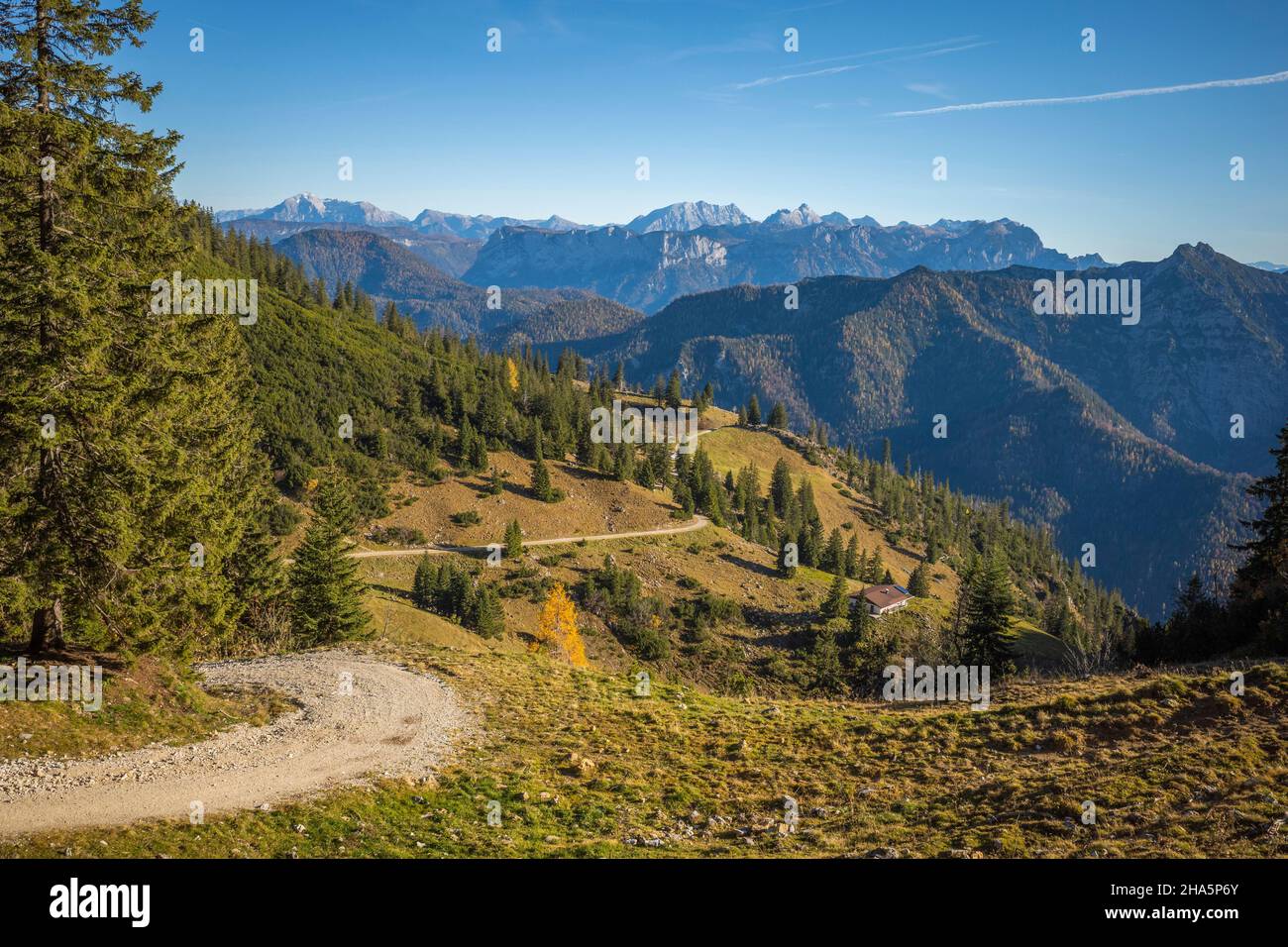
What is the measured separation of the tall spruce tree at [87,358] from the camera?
734 inches

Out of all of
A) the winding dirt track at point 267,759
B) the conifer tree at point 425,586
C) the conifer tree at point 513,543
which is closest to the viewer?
the winding dirt track at point 267,759

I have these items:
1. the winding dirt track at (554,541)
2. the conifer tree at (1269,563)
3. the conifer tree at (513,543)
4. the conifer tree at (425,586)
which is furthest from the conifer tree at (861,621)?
the conifer tree at (425,586)

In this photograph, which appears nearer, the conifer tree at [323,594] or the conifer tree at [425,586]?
the conifer tree at [323,594]

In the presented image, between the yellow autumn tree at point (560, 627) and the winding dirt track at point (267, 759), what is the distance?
1989 inches

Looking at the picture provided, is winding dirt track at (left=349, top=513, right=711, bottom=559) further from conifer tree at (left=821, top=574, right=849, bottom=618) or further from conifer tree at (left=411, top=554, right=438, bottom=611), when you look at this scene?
conifer tree at (left=821, top=574, right=849, bottom=618)

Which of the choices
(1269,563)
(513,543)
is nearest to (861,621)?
(513,543)

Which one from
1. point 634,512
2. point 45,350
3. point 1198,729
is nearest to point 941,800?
point 1198,729

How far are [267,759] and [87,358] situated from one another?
41.3 ft

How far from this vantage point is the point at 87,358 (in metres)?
19.1

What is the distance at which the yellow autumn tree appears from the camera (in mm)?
80375

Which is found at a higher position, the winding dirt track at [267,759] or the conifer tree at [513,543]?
the winding dirt track at [267,759]

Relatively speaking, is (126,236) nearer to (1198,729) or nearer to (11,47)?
(11,47)

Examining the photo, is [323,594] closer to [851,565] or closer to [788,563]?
[788,563]

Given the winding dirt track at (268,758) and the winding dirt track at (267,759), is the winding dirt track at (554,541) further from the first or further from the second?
the winding dirt track at (267,759)
